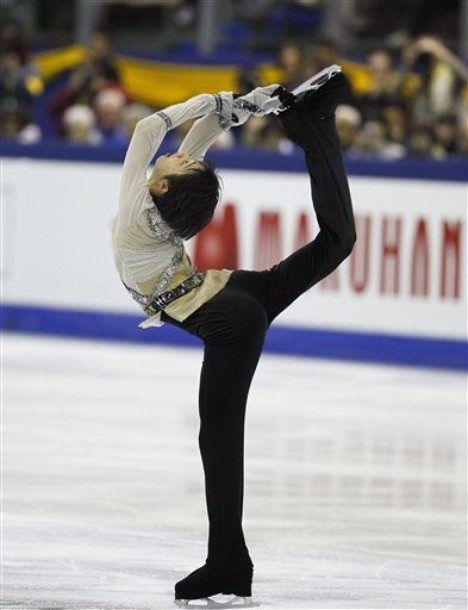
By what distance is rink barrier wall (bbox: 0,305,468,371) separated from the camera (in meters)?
12.6

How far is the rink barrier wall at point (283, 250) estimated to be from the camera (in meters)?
12.5

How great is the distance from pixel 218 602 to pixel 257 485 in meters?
2.51

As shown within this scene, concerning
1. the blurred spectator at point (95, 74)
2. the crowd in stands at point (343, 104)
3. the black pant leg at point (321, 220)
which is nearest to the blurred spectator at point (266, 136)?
the crowd in stands at point (343, 104)

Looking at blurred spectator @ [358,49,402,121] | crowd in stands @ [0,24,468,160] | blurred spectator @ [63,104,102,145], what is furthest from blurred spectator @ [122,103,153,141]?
blurred spectator @ [358,49,402,121]

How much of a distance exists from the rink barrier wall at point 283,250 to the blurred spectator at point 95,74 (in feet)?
6.52

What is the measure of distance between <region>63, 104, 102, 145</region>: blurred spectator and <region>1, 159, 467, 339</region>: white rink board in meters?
0.74

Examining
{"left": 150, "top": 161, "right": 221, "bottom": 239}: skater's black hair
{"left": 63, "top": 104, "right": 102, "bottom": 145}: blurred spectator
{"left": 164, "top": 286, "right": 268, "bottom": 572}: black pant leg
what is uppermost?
{"left": 63, "top": 104, "right": 102, "bottom": 145}: blurred spectator

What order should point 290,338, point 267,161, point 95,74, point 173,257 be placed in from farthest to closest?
1. point 95,74
2. point 267,161
3. point 290,338
4. point 173,257

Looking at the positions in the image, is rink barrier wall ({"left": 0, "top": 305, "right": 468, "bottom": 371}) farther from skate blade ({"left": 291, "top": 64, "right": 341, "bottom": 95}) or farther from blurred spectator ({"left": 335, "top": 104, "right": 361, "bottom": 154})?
skate blade ({"left": 291, "top": 64, "right": 341, "bottom": 95})

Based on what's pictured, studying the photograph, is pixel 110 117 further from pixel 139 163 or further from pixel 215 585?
pixel 215 585

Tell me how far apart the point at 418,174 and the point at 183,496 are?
19.2ft

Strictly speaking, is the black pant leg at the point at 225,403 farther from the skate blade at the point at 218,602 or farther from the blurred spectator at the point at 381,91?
the blurred spectator at the point at 381,91

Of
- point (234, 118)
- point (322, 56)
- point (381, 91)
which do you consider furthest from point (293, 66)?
point (234, 118)

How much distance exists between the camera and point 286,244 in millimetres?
12961
